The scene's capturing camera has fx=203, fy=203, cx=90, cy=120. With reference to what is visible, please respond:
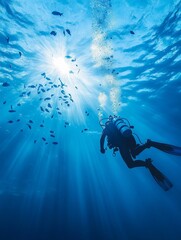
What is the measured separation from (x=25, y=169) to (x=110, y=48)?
1004 inches

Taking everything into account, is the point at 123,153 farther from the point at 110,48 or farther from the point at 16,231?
the point at 16,231

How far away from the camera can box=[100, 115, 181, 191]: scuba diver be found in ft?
20.8

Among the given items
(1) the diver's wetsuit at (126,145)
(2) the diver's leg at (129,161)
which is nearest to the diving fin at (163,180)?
(2) the diver's leg at (129,161)

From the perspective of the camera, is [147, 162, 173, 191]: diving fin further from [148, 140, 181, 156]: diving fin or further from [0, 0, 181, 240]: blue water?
[0, 0, 181, 240]: blue water

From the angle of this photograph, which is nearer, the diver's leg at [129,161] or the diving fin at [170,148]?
the diving fin at [170,148]

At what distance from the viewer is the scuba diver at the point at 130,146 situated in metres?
6.34

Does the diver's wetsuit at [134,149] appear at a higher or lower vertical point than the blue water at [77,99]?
lower

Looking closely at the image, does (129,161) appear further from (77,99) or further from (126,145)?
(77,99)

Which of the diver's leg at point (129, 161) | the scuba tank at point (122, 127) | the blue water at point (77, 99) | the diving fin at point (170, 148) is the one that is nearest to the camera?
the diving fin at point (170, 148)

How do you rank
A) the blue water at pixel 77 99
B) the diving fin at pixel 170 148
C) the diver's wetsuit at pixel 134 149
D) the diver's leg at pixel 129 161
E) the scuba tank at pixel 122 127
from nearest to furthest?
the diving fin at pixel 170 148
the diver's wetsuit at pixel 134 149
the diver's leg at pixel 129 161
the scuba tank at pixel 122 127
the blue water at pixel 77 99

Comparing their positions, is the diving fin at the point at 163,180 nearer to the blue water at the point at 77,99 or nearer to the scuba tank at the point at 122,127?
the scuba tank at the point at 122,127

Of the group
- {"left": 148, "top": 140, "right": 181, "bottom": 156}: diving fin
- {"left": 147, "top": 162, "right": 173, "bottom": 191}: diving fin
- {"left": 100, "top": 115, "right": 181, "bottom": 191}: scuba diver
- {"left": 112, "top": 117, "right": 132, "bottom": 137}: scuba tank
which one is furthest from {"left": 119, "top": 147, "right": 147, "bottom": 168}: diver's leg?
{"left": 148, "top": 140, "right": 181, "bottom": 156}: diving fin

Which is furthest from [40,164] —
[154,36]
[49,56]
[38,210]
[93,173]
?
[154,36]

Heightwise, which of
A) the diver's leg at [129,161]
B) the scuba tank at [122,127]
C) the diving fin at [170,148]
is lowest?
→ the diving fin at [170,148]
